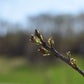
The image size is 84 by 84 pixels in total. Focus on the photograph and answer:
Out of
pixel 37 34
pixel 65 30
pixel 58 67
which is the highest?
pixel 37 34

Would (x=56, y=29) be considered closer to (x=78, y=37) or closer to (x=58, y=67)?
(x=78, y=37)

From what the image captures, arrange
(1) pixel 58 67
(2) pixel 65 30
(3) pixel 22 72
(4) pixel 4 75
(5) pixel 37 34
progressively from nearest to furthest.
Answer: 1. (5) pixel 37 34
2. (4) pixel 4 75
3. (3) pixel 22 72
4. (1) pixel 58 67
5. (2) pixel 65 30

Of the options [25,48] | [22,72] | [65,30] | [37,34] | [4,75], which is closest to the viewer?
[37,34]

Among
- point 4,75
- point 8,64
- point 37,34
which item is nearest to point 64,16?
point 8,64

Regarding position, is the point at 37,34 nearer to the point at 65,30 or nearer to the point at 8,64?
the point at 8,64

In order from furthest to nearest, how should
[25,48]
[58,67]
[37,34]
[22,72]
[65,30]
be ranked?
1. [65,30]
2. [25,48]
3. [58,67]
4. [22,72]
5. [37,34]

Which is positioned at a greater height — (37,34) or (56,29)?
(37,34)

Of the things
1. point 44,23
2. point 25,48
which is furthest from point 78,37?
point 25,48

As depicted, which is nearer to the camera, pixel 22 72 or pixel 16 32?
pixel 22 72

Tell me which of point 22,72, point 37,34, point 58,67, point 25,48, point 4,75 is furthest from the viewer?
point 25,48
